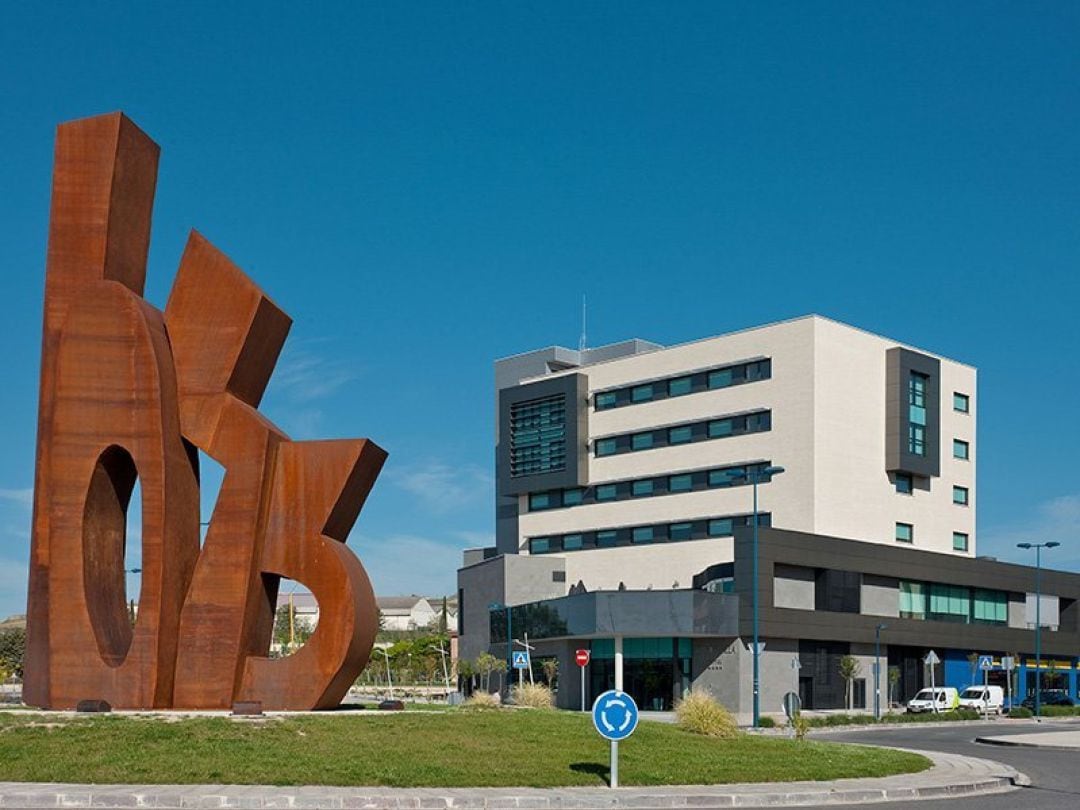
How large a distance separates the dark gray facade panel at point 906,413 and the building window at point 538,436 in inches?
808

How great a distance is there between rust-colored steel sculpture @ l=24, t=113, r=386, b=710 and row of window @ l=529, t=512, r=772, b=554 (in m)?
45.6

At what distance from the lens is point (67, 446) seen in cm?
3122

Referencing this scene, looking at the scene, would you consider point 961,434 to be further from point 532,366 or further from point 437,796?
point 437,796

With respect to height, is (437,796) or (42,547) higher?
(42,547)

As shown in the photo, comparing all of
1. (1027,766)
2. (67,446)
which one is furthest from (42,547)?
(1027,766)

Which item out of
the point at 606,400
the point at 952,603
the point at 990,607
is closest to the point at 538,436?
the point at 606,400

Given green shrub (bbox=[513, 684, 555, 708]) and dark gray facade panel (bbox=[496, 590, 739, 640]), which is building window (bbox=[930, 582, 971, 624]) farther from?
green shrub (bbox=[513, 684, 555, 708])

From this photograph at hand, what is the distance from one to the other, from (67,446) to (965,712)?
50.0 meters

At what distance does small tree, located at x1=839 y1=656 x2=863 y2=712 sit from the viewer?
72.4 m

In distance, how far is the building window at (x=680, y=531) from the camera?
80.4 m

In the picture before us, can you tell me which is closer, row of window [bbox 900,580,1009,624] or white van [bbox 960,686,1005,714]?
white van [bbox 960,686,1005,714]

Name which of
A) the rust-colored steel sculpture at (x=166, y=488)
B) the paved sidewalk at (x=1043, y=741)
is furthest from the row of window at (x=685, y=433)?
the rust-colored steel sculpture at (x=166, y=488)

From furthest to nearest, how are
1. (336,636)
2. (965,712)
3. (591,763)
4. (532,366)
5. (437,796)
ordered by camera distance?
(532,366) < (965,712) < (336,636) < (591,763) < (437,796)

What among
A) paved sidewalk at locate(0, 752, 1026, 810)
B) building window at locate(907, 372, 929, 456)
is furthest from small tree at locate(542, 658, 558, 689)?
paved sidewalk at locate(0, 752, 1026, 810)
